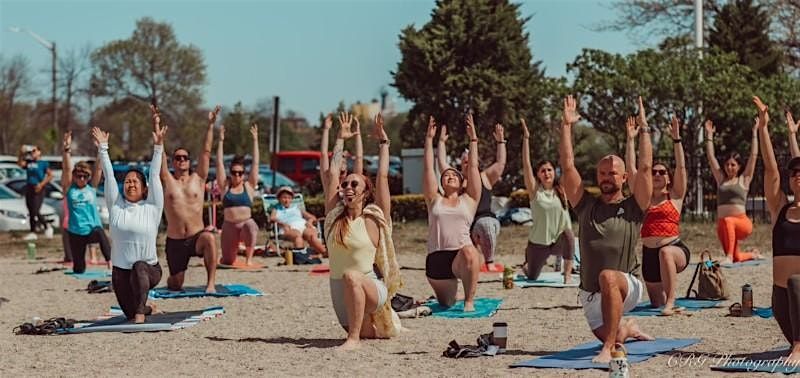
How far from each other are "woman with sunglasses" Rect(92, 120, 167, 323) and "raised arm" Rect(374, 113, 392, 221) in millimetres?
2164

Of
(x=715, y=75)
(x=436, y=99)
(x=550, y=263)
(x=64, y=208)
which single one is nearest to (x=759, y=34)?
(x=715, y=75)

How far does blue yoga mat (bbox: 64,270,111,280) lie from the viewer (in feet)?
57.2

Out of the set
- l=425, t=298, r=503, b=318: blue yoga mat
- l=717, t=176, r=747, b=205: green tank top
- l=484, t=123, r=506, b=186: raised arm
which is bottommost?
l=425, t=298, r=503, b=318: blue yoga mat

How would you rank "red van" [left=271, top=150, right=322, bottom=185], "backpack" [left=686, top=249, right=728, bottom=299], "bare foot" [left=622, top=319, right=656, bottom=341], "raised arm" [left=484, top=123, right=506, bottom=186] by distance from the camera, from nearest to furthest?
"bare foot" [left=622, top=319, right=656, bottom=341] → "raised arm" [left=484, top=123, right=506, bottom=186] → "backpack" [left=686, top=249, right=728, bottom=299] → "red van" [left=271, top=150, right=322, bottom=185]

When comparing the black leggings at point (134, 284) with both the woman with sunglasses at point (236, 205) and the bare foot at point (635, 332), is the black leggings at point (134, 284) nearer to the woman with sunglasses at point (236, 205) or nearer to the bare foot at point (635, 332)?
the bare foot at point (635, 332)

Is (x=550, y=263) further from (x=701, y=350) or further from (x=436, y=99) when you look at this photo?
(x=436, y=99)

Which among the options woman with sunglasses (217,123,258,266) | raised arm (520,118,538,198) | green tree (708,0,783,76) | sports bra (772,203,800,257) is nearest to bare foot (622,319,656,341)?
sports bra (772,203,800,257)

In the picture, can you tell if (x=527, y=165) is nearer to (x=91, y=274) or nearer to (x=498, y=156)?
(x=498, y=156)

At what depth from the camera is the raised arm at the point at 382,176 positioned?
1060 cm

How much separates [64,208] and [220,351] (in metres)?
8.95

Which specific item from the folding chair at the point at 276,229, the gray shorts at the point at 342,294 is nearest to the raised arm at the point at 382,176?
the gray shorts at the point at 342,294

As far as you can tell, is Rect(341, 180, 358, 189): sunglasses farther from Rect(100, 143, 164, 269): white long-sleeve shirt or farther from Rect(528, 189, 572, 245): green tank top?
Rect(528, 189, 572, 245): green tank top

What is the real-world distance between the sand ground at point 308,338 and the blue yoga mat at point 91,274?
3.35ft

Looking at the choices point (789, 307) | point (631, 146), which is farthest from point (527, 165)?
point (789, 307)
